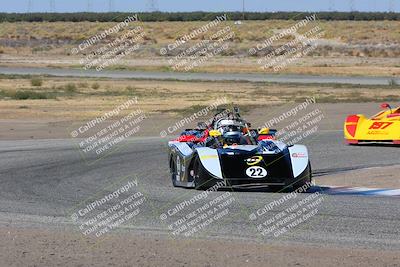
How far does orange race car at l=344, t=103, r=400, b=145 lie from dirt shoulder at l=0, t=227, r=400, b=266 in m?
13.4

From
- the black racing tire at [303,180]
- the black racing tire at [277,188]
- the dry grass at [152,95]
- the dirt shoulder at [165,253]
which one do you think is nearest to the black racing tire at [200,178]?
the black racing tire at [277,188]

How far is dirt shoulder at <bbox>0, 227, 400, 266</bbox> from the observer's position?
9.80 metres

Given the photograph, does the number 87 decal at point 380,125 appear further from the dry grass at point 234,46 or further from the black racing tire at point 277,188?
the dry grass at point 234,46

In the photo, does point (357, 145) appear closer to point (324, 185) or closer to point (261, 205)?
point (324, 185)

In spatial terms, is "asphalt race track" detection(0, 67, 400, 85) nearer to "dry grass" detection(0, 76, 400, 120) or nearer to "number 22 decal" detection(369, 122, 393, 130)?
"dry grass" detection(0, 76, 400, 120)

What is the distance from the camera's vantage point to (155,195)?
49.3ft

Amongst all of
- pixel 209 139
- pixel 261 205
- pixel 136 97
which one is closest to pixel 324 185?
pixel 209 139

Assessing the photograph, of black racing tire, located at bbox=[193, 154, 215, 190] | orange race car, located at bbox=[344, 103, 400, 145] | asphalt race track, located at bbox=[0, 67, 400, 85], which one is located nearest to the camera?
black racing tire, located at bbox=[193, 154, 215, 190]

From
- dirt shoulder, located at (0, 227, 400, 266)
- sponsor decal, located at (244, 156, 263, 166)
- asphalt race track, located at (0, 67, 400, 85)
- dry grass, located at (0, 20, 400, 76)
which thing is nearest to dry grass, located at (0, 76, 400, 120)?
asphalt race track, located at (0, 67, 400, 85)

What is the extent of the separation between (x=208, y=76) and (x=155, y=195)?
131ft

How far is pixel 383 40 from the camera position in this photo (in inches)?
3812

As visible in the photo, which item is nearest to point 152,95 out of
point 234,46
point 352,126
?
point 352,126

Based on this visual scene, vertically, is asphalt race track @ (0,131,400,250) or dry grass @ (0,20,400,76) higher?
asphalt race track @ (0,131,400,250)

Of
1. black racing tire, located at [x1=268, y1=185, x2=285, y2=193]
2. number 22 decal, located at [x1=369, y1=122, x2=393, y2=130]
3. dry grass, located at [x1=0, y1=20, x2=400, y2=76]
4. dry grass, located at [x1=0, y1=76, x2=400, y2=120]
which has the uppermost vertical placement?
black racing tire, located at [x1=268, y1=185, x2=285, y2=193]
